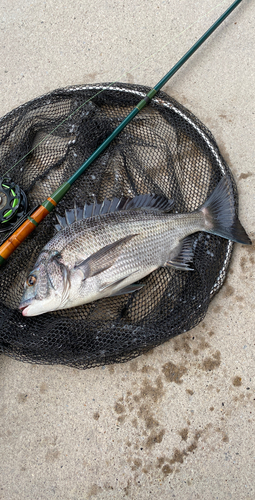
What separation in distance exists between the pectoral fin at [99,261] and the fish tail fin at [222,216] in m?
0.75

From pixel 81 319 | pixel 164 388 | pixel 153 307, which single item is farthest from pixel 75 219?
pixel 164 388

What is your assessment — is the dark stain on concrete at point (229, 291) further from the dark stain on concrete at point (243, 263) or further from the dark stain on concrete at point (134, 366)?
the dark stain on concrete at point (134, 366)

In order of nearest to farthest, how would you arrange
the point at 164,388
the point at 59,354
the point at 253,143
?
the point at 59,354 → the point at 164,388 → the point at 253,143

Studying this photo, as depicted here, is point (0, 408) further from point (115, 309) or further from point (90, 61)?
point (90, 61)

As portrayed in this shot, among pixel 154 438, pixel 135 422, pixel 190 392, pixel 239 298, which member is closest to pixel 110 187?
pixel 239 298

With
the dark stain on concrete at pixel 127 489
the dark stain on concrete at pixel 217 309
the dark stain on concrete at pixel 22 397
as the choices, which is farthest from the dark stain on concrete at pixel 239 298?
the dark stain on concrete at pixel 22 397

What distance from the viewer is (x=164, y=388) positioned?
248cm

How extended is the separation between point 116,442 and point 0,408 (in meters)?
0.94

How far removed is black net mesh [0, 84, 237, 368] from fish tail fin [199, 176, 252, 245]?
0.12 metres

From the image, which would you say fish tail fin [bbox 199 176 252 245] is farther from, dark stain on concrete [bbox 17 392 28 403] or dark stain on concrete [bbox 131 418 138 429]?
dark stain on concrete [bbox 17 392 28 403]

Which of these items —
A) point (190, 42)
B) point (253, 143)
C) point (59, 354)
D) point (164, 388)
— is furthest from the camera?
point (190, 42)

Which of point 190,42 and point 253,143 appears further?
point 190,42

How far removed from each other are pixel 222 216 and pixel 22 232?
58.5 inches

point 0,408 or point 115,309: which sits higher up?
point 115,309
